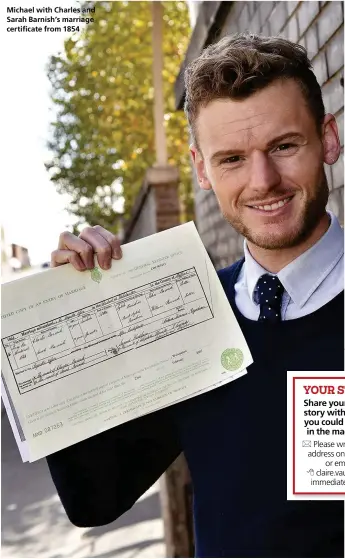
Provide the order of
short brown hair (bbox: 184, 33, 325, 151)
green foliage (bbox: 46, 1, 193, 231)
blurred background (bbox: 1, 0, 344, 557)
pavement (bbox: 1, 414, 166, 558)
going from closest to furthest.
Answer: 1. short brown hair (bbox: 184, 33, 325, 151)
2. blurred background (bbox: 1, 0, 344, 557)
3. pavement (bbox: 1, 414, 166, 558)
4. green foliage (bbox: 46, 1, 193, 231)

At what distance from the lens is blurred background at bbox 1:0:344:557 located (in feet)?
5.31

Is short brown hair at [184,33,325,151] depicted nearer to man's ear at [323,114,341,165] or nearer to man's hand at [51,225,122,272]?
man's ear at [323,114,341,165]

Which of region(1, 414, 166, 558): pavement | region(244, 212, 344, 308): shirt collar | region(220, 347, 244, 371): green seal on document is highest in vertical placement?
region(244, 212, 344, 308): shirt collar

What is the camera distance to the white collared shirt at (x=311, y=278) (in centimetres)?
135

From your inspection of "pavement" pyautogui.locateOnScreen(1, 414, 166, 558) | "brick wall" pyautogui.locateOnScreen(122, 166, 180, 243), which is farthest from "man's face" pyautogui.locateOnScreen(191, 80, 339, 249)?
"brick wall" pyautogui.locateOnScreen(122, 166, 180, 243)

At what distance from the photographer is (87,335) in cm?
136

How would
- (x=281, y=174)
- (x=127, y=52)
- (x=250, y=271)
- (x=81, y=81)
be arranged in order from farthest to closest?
(x=127, y=52), (x=81, y=81), (x=250, y=271), (x=281, y=174)

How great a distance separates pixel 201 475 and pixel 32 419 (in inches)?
12.8

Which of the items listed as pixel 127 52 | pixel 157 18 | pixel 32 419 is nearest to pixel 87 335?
pixel 32 419

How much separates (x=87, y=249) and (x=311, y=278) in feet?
1.34

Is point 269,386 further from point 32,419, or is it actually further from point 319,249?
point 32,419

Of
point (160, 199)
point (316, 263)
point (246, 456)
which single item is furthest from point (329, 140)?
point (160, 199)

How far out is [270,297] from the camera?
1.37m

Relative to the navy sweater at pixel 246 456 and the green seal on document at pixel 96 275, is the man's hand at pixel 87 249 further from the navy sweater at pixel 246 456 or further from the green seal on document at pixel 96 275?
the navy sweater at pixel 246 456
